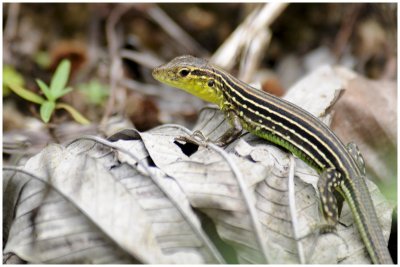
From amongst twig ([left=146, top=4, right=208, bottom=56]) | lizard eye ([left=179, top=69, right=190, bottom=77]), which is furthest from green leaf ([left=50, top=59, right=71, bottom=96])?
twig ([left=146, top=4, right=208, bottom=56])

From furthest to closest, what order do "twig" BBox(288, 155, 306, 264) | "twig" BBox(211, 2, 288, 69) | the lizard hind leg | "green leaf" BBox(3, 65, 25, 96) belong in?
"twig" BBox(211, 2, 288, 69) → "green leaf" BBox(3, 65, 25, 96) → the lizard hind leg → "twig" BBox(288, 155, 306, 264)

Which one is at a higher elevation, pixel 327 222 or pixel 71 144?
pixel 71 144

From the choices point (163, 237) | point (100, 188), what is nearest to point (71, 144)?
point (100, 188)

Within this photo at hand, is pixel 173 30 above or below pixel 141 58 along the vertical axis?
above

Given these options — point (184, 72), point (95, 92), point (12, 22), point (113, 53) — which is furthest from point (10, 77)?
point (184, 72)

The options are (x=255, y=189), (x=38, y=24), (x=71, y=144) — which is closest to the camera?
(x=255, y=189)

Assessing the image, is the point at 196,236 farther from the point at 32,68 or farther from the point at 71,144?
the point at 32,68

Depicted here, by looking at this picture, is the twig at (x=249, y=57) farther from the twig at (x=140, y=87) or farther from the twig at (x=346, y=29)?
the twig at (x=346, y=29)

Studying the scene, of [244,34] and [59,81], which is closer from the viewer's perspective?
[59,81]

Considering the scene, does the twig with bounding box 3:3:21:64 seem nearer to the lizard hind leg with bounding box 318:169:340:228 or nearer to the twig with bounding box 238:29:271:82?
the twig with bounding box 238:29:271:82

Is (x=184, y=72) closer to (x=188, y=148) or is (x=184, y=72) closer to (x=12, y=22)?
(x=188, y=148)

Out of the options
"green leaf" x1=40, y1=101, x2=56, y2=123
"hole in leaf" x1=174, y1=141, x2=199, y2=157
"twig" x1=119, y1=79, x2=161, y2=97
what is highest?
"twig" x1=119, y1=79, x2=161, y2=97
